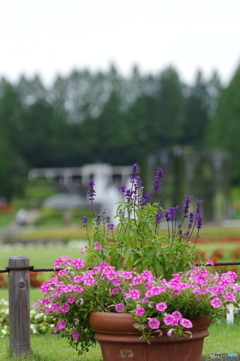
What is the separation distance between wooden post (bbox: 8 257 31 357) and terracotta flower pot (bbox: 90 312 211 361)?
2.99ft

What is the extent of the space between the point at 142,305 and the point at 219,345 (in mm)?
1725

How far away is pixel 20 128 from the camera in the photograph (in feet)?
230

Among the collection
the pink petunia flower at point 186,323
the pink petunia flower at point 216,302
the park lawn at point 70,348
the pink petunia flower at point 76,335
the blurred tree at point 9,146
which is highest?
the blurred tree at point 9,146

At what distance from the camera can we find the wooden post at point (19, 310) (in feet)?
15.7

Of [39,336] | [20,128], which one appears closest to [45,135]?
[20,128]

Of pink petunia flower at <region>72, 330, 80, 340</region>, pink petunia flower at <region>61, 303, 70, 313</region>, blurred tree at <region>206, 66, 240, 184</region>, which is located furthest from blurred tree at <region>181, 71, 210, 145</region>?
pink petunia flower at <region>61, 303, 70, 313</region>

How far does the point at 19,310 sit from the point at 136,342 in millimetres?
1221

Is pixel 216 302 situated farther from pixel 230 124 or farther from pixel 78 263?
pixel 230 124

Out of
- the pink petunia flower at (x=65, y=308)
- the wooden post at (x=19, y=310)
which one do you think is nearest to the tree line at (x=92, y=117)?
the wooden post at (x=19, y=310)

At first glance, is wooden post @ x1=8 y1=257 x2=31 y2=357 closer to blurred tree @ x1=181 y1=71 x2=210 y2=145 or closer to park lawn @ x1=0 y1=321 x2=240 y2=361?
park lawn @ x1=0 y1=321 x2=240 y2=361

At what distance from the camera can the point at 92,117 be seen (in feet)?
227

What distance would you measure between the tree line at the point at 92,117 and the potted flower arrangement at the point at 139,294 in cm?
6354

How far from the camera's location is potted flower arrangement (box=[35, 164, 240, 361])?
398 cm

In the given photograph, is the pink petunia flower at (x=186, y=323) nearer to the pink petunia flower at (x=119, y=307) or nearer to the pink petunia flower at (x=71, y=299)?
the pink petunia flower at (x=119, y=307)
